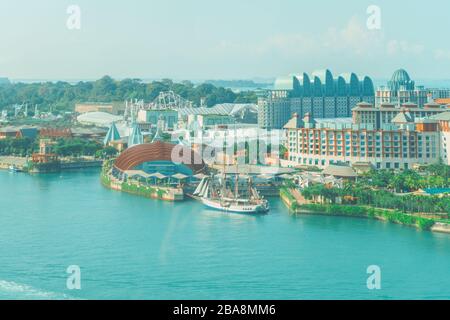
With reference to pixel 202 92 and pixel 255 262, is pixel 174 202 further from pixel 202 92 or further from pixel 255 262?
pixel 202 92

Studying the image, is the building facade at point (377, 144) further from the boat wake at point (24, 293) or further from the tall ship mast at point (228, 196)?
the boat wake at point (24, 293)

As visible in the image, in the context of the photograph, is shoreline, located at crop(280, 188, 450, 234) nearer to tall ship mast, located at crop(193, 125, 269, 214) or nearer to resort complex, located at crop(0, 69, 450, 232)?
resort complex, located at crop(0, 69, 450, 232)

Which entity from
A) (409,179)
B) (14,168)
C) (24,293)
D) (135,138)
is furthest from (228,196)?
(14,168)

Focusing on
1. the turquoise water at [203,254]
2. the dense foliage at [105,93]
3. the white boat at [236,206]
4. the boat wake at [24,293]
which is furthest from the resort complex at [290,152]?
the dense foliage at [105,93]

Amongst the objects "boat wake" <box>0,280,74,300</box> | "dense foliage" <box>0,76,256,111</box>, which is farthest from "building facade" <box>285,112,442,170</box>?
"dense foliage" <box>0,76,256,111</box>

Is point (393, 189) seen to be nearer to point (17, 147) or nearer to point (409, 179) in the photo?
point (409, 179)

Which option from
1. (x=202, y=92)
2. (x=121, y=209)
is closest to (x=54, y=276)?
(x=121, y=209)
